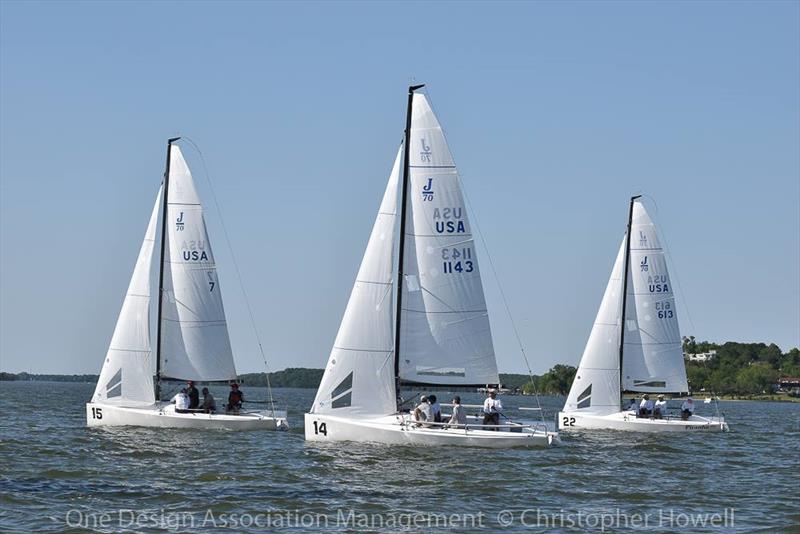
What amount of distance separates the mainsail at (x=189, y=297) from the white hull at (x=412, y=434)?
9.68m

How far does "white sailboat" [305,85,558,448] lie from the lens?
30814 mm

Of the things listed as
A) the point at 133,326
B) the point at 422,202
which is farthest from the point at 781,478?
the point at 133,326

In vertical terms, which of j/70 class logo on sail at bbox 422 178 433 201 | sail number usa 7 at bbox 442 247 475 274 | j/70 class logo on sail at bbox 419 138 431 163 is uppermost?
j/70 class logo on sail at bbox 419 138 431 163

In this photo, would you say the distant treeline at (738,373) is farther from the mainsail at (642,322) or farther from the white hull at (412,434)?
the white hull at (412,434)

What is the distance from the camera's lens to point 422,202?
31.7 m

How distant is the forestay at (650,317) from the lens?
152 feet

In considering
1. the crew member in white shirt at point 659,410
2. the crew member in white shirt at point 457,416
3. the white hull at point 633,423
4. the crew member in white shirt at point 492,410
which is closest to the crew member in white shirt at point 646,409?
the crew member in white shirt at point 659,410

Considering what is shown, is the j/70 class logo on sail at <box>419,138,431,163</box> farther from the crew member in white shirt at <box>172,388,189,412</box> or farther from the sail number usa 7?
the crew member in white shirt at <box>172,388,189,412</box>

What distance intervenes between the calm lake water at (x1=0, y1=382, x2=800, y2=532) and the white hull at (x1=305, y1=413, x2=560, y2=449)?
1.11 feet

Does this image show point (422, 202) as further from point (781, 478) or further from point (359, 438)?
point (781, 478)

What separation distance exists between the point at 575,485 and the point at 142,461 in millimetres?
9851

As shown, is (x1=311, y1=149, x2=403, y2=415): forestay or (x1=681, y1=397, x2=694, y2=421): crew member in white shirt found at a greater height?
(x1=311, y1=149, x2=403, y2=415): forestay

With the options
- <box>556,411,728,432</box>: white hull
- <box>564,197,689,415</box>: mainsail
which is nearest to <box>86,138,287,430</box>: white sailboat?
<box>556,411,728,432</box>: white hull

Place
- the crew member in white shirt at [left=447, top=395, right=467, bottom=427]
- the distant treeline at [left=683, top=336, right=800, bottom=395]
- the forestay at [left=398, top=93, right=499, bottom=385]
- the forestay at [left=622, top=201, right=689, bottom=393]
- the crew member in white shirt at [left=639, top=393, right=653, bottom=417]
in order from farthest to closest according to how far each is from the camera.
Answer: the distant treeline at [left=683, top=336, right=800, bottom=395] < the forestay at [left=622, top=201, right=689, bottom=393] < the crew member in white shirt at [left=639, top=393, right=653, bottom=417] < the forestay at [left=398, top=93, right=499, bottom=385] < the crew member in white shirt at [left=447, top=395, right=467, bottom=427]
